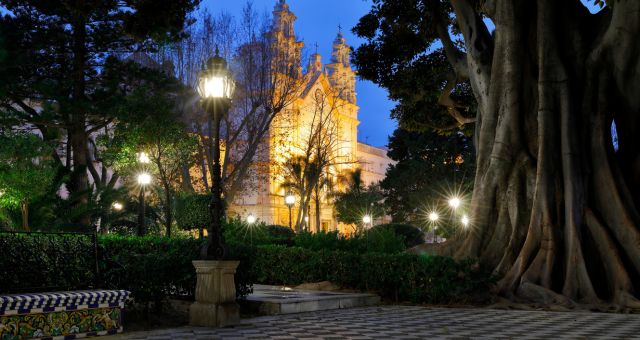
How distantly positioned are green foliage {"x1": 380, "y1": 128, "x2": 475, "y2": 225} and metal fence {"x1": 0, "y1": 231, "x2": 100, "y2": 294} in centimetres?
3304

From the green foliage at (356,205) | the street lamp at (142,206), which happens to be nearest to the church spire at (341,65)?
the green foliage at (356,205)

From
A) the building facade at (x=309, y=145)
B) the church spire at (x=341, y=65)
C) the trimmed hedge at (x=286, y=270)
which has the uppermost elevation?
the church spire at (x=341, y=65)

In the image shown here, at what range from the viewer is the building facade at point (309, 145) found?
42781 mm

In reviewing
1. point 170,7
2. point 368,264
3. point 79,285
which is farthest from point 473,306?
point 170,7

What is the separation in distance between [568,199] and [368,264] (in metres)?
3.87

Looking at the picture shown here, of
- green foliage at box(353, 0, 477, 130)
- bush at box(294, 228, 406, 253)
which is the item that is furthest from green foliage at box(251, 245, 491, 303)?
green foliage at box(353, 0, 477, 130)

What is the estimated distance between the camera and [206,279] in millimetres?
8359

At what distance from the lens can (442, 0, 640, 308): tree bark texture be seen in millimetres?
11297

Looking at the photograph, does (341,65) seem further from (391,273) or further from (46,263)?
(46,263)

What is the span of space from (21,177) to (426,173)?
101ft

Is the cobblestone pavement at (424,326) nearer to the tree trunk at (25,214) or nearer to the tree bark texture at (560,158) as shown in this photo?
the tree bark texture at (560,158)

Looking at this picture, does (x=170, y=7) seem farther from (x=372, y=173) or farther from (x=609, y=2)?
(x=372, y=173)

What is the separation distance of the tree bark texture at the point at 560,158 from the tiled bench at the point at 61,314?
7070 mm

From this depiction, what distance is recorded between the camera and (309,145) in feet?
142
